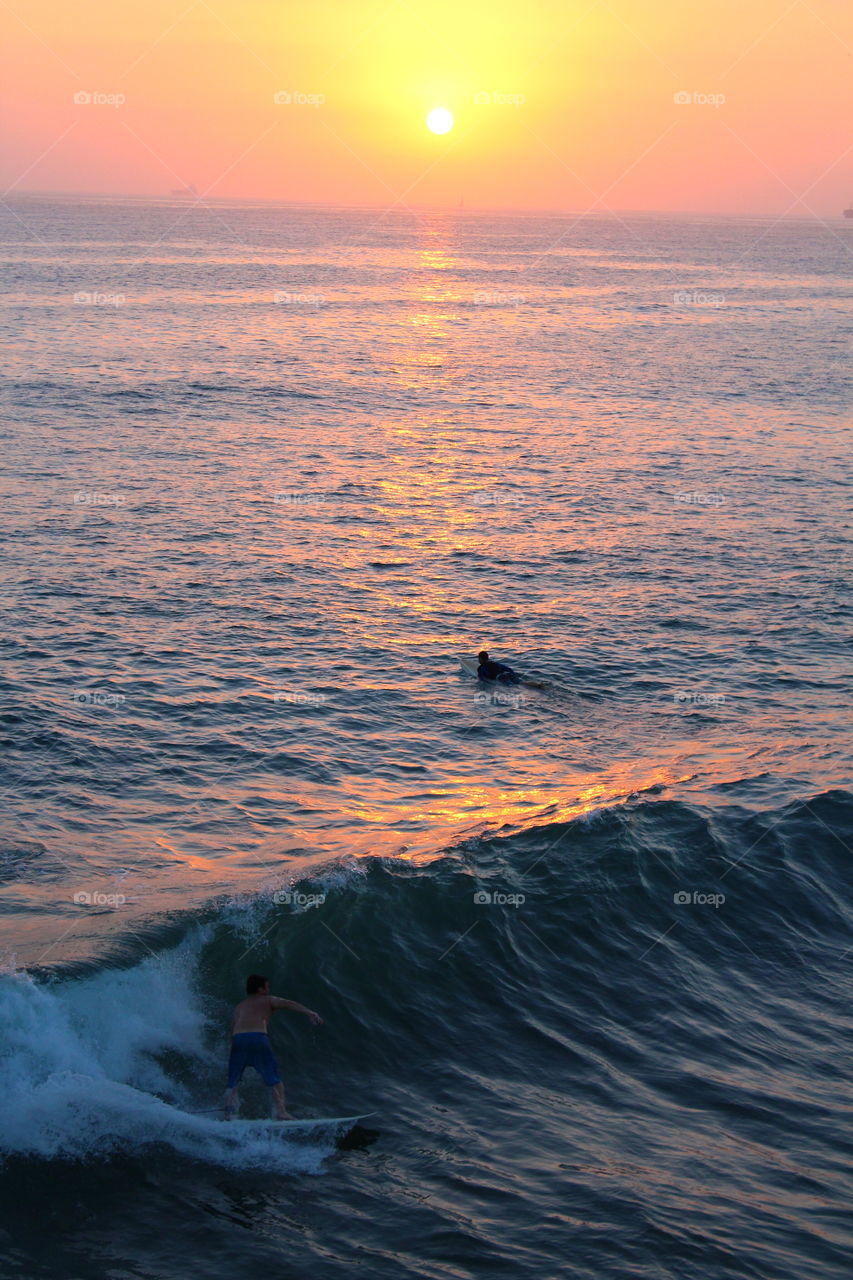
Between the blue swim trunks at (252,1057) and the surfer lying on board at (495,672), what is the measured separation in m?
14.2

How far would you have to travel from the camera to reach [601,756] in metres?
24.1

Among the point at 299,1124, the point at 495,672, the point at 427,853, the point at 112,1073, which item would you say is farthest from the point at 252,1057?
the point at 495,672

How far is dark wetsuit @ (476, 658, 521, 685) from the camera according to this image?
88.7 feet

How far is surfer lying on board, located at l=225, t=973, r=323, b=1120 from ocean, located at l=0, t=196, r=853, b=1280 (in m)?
0.46

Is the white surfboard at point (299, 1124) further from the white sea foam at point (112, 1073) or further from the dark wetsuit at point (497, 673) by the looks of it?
the dark wetsuit at point (497, 673)

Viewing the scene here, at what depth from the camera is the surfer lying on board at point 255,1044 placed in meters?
13.8

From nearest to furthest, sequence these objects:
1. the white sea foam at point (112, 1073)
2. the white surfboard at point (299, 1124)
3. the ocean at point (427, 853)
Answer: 1. the ocean at point (427, 853)
2. the white sea foam at point (112, 1073)
3. the white surfboard at point (299, 1124)

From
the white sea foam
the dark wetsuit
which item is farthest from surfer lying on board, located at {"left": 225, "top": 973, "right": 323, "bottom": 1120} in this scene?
the dark wetsuit

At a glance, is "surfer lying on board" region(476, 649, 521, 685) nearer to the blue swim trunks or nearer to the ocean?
the ocean

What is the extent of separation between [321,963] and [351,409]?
151 feet

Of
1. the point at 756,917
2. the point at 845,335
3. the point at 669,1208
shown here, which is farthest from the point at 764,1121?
the point at 845,335

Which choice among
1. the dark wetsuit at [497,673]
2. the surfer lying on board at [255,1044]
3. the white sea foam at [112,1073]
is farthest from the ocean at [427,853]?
the dark wetsuit at [497,673]

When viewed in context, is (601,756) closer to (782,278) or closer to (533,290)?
(533,290)

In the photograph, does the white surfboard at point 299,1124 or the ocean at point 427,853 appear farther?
the white surfboard at point 299,1124
